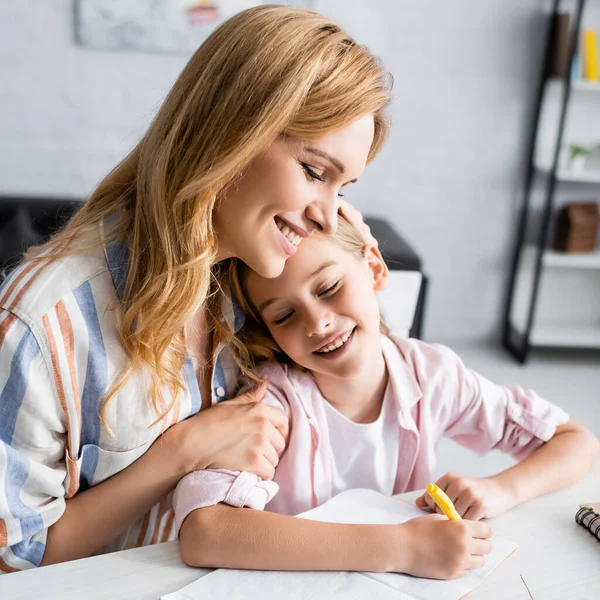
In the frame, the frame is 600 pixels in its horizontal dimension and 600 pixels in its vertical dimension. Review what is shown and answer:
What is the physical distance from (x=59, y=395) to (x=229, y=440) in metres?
0.26

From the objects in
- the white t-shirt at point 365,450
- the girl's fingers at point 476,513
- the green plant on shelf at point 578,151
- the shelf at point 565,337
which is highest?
the green plant on shelf at point 578,151

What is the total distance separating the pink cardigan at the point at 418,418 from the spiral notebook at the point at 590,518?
197mm

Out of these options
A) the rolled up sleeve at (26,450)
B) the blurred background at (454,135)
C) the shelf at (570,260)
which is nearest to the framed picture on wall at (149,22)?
the blurred background at (454,135)

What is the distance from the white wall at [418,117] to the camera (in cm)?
320

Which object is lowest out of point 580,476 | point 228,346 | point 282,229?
point 580,476

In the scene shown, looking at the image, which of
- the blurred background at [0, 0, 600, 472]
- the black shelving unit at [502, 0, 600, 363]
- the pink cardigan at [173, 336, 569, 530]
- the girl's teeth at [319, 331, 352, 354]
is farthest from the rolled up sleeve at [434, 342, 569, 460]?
the black shelving unit at [502, 0, 600, 363]

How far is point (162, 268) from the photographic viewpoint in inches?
40.2

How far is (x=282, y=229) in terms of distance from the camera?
104 cm

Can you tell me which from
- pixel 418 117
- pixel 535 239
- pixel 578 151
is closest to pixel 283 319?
pixel 418 117

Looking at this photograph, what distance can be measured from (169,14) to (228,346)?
2392 mm

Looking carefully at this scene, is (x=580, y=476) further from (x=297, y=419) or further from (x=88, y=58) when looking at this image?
(x=88, y=58)

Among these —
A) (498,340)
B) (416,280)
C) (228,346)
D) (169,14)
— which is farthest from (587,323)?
(228,346)

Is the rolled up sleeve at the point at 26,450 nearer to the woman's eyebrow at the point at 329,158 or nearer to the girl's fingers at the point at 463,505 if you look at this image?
the woman's eyebrow at the point at 329,158

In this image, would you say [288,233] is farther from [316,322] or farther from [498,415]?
[498,415]
